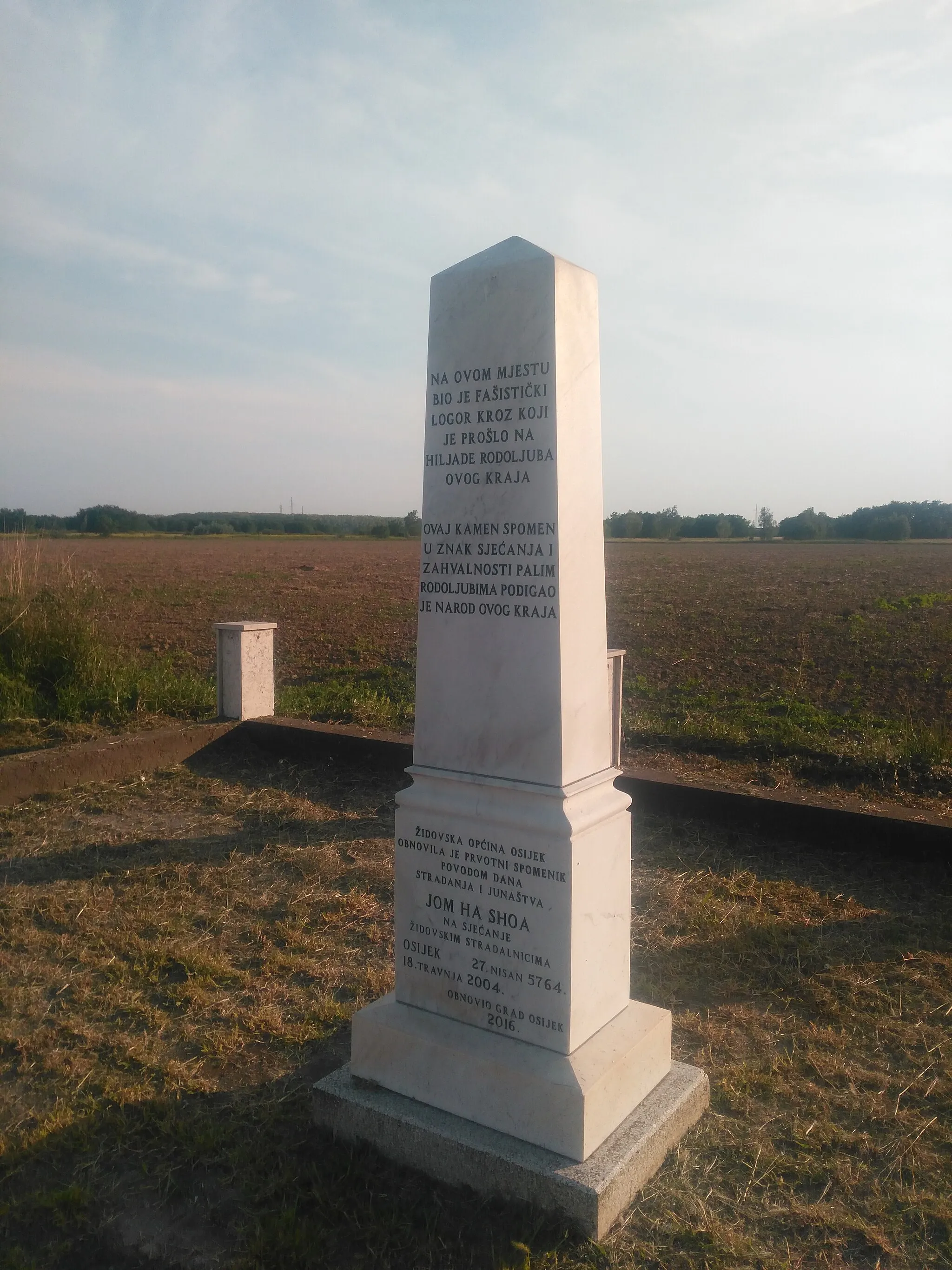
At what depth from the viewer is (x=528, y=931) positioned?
2852 millimetres

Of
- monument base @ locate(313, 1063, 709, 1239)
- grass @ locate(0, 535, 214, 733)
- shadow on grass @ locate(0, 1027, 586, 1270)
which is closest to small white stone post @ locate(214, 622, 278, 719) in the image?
grass @ locate(0, 535, 214, 733)

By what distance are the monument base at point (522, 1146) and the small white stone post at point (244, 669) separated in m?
5.34

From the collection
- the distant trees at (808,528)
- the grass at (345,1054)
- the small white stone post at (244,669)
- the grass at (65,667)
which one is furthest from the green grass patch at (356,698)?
the distant trees at (808,528)

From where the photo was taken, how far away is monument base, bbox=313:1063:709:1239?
8.42 ft

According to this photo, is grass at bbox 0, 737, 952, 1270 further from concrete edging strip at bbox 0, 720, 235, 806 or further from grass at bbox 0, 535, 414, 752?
grass at bbox 0, 535, 414, 752

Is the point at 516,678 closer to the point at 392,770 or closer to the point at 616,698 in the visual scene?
the point at 616,698

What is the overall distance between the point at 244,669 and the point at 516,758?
568 cm

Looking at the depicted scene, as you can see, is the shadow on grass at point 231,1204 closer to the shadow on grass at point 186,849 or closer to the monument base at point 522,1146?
the monument base at point 522,1146

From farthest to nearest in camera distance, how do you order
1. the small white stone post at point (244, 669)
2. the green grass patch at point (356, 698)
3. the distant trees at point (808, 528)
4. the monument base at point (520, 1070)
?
1. the distant trees at point (808, 528)
2. the green grass patch at point (356, 698)
3. the small white stone post at point (244, 669)
4. the monument base at point (520, 1070)

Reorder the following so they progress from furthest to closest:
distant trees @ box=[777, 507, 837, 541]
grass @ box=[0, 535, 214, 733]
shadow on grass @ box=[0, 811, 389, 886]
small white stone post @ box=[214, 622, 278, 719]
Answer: distant trees @ box=[777, 507, 837, 541] < grass @ box=[0, 535, 214, 733] < small white stone post @ box=[214, 622, 278, 719] < shadow on grass @ box=[0, 811, 389, 886]

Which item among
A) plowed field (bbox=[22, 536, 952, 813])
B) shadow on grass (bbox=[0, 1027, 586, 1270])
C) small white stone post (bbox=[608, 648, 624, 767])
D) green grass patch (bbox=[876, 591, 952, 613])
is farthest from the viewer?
green grass patch (bbox=[876, 591, 952, 613])

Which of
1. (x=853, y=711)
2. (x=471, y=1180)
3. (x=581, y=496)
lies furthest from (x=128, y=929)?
(x=853, y=711)

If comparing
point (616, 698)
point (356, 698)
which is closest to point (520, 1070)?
point (616, 698)

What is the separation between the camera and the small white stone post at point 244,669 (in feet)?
26.6
